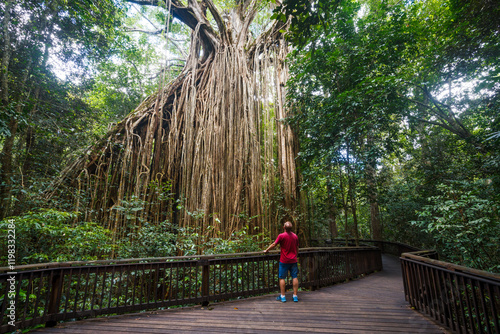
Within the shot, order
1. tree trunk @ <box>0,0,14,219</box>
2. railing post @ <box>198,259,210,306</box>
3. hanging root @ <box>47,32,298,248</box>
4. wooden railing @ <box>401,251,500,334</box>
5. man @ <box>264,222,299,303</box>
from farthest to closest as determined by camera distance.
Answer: hanging root @ <box>47,32,298,248</box> → tree trunk @ <box>0,0,14,219</box> → man @ <box>264,222,299,303</box> → railing post @ <box>198,259,210,306</box> → wooden railing @ <box>401,251,500,334</box>

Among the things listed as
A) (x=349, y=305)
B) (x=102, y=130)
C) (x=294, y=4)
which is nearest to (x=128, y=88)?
(x=102, y=130)

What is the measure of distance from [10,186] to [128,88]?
5.74m

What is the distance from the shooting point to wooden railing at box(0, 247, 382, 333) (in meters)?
2.34

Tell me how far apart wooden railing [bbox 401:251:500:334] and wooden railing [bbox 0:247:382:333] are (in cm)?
143

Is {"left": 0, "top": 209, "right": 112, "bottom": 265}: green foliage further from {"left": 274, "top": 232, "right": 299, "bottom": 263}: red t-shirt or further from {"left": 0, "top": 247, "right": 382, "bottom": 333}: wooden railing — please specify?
{"left": 274, "top": 232, "right": 299, "bottom": 263}: red t-shirt

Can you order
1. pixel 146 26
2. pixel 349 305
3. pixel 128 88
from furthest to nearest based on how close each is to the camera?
pixel 146 26 < pixel 128 88 < pixel 349 305

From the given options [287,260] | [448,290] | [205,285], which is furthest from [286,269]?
[448,290]

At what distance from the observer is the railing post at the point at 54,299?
2398 mm

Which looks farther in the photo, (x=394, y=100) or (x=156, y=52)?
(x=156, y=52)

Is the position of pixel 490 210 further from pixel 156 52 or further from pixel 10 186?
pixel 156 52

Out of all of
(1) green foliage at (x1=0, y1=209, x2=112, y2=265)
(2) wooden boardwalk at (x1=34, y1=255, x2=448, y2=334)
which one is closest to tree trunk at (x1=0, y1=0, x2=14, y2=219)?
(1) green foliage at (x1=0, y1=209, x2=112, y2=265)

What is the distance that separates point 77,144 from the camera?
546cm

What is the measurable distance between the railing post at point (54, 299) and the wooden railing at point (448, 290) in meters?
3.88

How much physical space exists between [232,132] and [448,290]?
4852mm
